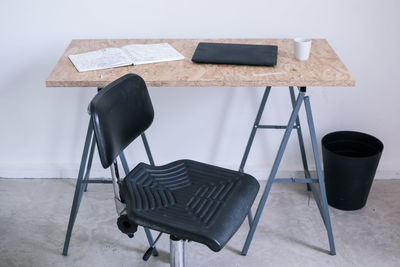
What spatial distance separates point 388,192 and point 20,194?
2.01 m

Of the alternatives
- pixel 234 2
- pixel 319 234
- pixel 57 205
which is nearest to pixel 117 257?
pixel 57 205

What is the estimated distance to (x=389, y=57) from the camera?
2.57 metres

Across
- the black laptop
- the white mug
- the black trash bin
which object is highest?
the white mug

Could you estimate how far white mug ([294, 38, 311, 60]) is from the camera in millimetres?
2051

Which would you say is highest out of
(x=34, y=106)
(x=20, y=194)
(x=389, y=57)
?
(x=389, y=57)

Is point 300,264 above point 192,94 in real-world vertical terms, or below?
below

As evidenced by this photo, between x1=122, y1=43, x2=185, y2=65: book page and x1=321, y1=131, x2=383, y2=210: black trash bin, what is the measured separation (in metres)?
0.93

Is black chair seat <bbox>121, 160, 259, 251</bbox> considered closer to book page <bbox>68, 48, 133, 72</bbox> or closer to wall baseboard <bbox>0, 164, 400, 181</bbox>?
book page <bbox>68, 48, 133, 72</bbox>

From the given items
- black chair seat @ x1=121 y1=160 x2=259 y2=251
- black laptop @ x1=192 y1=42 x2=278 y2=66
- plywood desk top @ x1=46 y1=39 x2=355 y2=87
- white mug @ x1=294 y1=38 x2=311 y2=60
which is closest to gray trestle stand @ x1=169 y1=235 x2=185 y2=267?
black chair seat @ x1=121 y1=160 x2=259 y2=251

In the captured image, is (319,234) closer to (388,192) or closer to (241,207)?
(388,192)

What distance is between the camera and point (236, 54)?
212 centimetres

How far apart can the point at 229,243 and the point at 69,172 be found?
3.47 feet

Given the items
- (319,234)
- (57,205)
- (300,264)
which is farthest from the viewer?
(57,205)

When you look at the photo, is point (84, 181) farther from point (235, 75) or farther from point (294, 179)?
point (294, 179)
